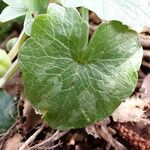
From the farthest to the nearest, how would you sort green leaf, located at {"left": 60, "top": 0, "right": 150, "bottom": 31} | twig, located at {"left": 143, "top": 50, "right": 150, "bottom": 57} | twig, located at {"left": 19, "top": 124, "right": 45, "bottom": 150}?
twig, located at {"left": 143, "top": 50, "right": 150, "bottom": 57}
twig, located at {"left": 19, "top": 124, "right": 45, "bottom": 150}
green leaf, located at {"left": 60, "top": 0, "right": 150, "bottom": 31}

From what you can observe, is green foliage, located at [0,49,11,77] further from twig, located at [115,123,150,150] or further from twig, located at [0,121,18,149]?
twig, located at [115,123,150,150]

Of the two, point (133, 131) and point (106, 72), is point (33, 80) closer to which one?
point (106, 72)

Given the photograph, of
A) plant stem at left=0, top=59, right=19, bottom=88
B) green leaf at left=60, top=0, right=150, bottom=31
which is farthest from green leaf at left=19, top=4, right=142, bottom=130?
plant stem at left=0, top=59, right=19, bottom=88

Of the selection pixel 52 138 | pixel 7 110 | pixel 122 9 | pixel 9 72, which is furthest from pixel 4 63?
pixel 122 9

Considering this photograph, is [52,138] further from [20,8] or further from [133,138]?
[20,8]

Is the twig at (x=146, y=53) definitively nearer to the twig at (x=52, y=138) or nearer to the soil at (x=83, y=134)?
the soil at (x=83, y=134)

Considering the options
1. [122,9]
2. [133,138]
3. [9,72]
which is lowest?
[133,138]

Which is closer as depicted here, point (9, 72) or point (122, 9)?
point (122, 9)

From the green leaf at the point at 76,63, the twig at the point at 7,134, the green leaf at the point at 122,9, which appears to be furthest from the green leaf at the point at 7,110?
the green leaf at the point at 122,9
